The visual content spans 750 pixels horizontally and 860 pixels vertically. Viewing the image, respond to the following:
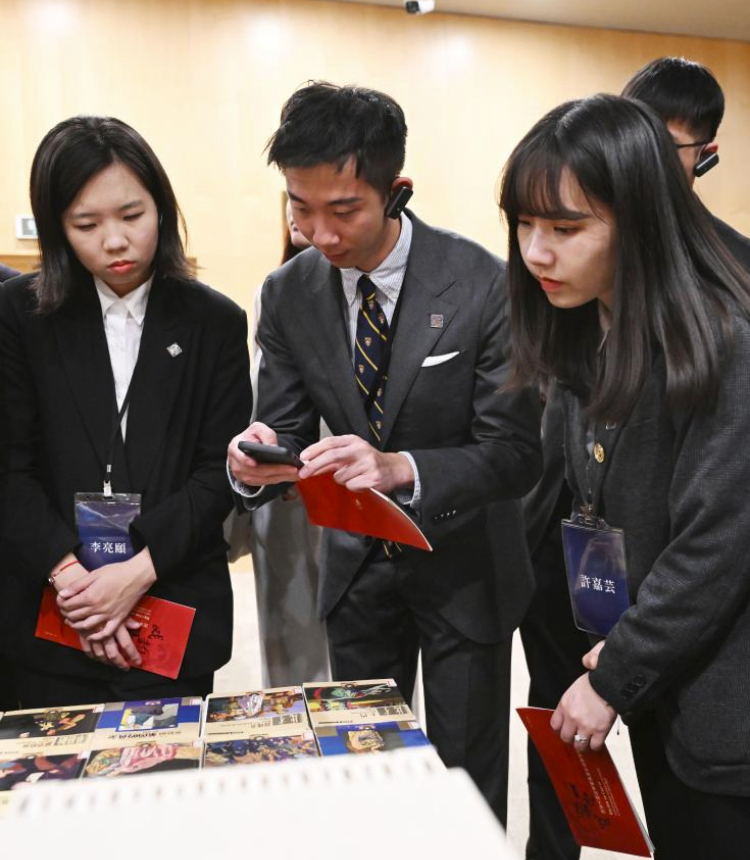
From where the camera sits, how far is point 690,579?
1.15 meters

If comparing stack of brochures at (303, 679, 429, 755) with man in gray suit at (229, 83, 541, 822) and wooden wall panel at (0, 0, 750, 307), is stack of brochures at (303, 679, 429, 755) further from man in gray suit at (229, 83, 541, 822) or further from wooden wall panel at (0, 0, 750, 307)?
wooden wall panel at (0, 0, 750, 307)

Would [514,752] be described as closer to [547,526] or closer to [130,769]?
[547,526]

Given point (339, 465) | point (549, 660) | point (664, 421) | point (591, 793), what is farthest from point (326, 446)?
point (549, 660)

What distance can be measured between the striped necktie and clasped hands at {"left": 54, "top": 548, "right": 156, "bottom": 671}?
1.69 feet

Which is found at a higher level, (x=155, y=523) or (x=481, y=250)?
(x=481, y=250)

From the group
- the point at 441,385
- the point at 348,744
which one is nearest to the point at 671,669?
the point at 348,744

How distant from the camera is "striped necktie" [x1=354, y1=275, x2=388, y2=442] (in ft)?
5.68

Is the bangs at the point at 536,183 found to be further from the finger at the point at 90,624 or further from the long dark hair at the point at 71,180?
the finger at the point at 90,624

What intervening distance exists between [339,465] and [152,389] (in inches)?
19.2

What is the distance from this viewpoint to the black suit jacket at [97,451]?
1739mm

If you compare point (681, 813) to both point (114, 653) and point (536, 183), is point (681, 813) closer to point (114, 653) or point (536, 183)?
point (536, 183)

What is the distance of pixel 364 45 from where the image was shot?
521 cm

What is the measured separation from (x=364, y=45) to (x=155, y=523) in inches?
168

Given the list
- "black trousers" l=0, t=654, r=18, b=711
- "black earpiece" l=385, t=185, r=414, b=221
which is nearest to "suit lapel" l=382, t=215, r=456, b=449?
"black earpiece" l=385, t=185, r=414, b=221
